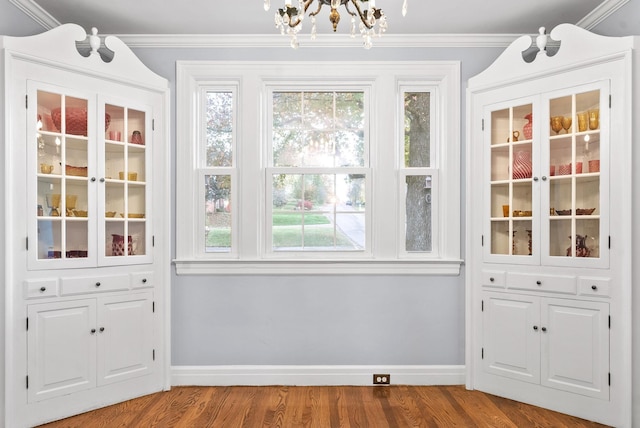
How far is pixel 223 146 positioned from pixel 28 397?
2.18 m

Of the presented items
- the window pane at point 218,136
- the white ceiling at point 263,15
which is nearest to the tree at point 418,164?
the white ceiling at point 263,15

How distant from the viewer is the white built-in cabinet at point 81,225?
270 cm

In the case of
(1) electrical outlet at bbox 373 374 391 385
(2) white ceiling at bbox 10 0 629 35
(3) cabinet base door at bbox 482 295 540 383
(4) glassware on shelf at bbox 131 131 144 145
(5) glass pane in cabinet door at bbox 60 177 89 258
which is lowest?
(1) electrical outlet at bbox 373 374 391 385

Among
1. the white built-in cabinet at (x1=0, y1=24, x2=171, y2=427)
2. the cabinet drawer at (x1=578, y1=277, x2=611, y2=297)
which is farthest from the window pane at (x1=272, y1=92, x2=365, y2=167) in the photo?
the cabinet drawer at (x1=578, y1=277, x2=611, y2=297)

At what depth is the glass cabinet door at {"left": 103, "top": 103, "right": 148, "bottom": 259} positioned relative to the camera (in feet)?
10.2

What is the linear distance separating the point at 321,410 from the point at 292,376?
509 millimetres

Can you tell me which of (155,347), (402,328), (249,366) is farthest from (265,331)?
(402,328)

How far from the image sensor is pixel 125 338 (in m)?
3.15

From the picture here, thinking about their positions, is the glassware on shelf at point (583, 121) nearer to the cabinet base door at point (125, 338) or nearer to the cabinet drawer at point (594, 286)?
the cabinet drawer at point (594, 286)

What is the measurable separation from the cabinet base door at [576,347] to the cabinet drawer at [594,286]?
0.23 feet

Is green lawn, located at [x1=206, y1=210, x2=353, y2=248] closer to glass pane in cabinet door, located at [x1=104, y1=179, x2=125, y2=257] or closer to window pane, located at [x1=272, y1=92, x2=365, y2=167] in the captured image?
window pane, located at [x1=272, y1=92, x2=365, y2=167]

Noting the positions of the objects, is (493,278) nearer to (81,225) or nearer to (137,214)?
(137,214)

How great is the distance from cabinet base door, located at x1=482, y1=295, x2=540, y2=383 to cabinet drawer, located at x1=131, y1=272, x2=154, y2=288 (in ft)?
8.51

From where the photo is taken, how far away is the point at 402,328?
11.3 feet
